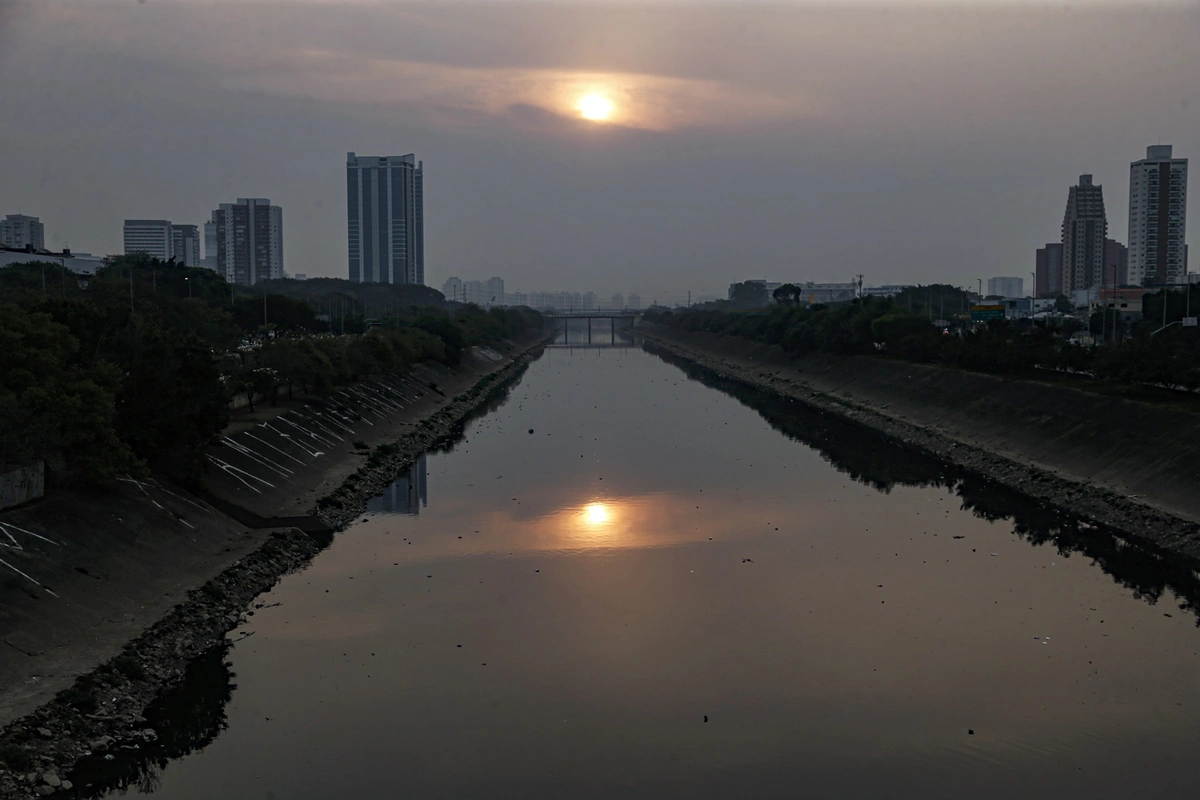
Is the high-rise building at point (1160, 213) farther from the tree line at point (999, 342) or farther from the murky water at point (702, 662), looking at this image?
the murky water at point (702, 662)

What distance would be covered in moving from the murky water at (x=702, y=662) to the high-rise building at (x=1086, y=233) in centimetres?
16165

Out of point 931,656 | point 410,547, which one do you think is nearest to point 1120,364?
point 931,656

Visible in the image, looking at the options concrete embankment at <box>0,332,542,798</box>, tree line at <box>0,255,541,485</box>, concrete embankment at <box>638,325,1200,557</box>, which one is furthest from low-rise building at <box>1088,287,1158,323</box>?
concrete embankment at <box>0,332,542,798</box>

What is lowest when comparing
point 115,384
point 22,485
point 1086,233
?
point 22,485

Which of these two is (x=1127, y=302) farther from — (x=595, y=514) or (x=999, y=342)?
(x=595, y=514)

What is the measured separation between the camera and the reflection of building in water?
1419 inches

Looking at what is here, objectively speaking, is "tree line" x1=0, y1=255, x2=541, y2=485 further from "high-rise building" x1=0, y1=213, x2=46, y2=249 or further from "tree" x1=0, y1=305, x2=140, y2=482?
"high-rise building" x1=0, y1=213, x2=46, y2=249

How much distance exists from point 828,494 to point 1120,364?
48.6 feet

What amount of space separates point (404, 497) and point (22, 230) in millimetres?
169835

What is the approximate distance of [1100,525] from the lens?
31969 millimetres

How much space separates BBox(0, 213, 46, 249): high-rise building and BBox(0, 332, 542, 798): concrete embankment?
158256mm

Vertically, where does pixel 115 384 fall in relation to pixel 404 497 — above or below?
above

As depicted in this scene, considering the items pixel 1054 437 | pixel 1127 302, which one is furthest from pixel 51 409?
pixel 1127 302

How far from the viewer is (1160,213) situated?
153 metres
